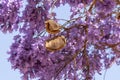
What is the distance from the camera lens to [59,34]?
4.78 meters

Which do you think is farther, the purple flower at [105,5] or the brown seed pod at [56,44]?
the purple flower at [105,5]

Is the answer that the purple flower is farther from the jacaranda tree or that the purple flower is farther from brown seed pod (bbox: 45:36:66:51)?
brown seed pod (bbox: 45:36:66:51)

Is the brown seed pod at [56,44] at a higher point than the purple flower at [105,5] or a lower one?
lower

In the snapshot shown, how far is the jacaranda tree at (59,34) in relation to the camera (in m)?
4.90

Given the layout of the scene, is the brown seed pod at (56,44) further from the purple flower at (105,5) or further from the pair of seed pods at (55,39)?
the purple flower at (105,5)

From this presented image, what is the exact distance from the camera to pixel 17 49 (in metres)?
4.94

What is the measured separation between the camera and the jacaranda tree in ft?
16.1

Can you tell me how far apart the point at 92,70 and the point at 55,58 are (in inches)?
30.9

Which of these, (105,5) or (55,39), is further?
(105,5)

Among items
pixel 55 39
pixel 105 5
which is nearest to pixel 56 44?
pixel 55 39

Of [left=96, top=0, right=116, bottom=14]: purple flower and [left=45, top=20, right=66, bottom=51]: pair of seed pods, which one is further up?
[left=96, top=0, right=116, bottom=14]: purple flower

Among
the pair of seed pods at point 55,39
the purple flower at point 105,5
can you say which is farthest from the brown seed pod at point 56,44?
the purple flower at point 105,5

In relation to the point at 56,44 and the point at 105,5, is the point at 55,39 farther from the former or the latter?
the point at 105,5

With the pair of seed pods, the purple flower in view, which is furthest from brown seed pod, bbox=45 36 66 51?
the purple flower
